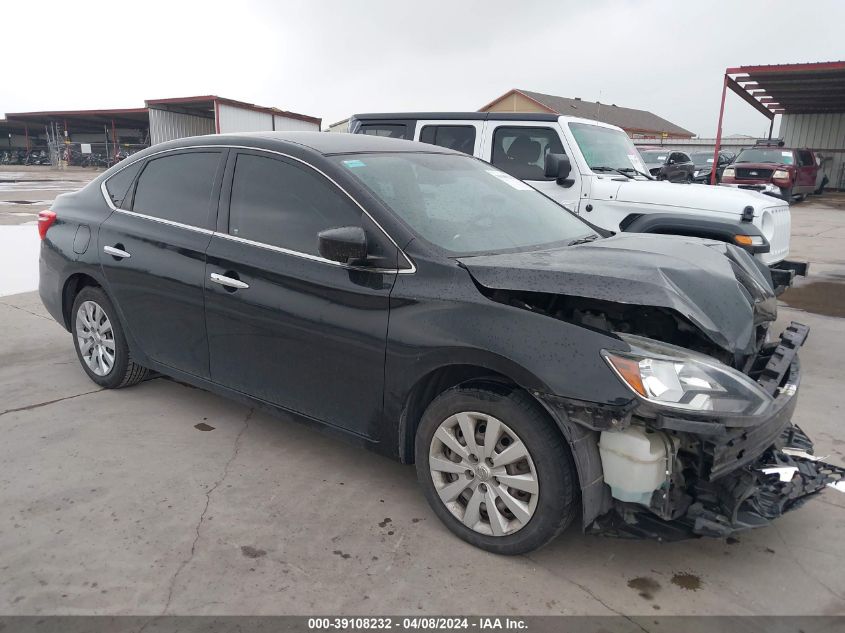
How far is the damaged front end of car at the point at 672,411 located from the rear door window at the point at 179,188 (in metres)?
1.77

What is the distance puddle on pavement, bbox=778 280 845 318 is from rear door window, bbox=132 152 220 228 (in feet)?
20.9

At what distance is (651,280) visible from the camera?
8.39ft

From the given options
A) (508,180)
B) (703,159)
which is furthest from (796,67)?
(508,180)

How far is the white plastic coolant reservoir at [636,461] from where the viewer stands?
237 centimetres

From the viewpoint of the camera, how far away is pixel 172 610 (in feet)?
7.87

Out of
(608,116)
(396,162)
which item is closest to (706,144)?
(608,116)

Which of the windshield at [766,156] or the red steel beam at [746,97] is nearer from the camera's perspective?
the windshield at [766,156]

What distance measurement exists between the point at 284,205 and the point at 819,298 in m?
6.90

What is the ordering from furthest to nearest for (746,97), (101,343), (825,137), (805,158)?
(825,137)
(746,97)
(805,158)
(101,343)

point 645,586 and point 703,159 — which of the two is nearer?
point 645,586

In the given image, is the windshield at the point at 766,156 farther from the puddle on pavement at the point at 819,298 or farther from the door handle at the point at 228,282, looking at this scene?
the door handle at the point at 228,282

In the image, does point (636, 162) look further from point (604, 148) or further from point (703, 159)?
point (703, 159)

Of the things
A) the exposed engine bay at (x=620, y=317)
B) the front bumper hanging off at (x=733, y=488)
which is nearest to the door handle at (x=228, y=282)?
the exposed engine bay at (x=620, y=317)
